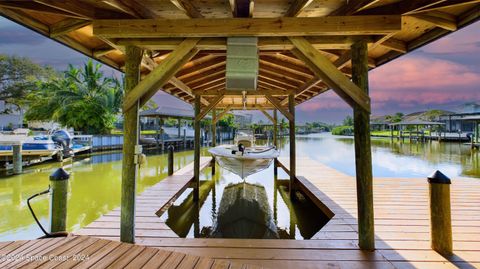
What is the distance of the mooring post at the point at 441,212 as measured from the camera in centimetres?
240

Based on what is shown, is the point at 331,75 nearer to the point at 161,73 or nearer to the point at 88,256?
the point at 161,73

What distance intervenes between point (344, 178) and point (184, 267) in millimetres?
5384

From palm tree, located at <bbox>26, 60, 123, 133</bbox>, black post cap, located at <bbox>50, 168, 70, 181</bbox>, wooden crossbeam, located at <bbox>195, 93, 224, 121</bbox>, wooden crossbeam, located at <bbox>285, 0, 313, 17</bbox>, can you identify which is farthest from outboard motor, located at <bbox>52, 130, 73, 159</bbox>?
wooden crossbeam, located at <bbox>285, 0, 313, 17</bbox>

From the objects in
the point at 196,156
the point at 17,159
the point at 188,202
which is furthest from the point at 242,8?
the point at 17,159

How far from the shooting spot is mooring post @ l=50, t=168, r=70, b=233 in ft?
8.39

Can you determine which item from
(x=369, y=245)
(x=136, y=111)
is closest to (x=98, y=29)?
(x=136, y=111)

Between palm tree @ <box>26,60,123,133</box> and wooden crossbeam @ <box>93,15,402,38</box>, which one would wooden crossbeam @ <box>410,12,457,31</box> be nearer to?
wooden crossbeam @ <box>93,15,402,38</box>

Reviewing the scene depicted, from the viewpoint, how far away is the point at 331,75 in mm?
2363

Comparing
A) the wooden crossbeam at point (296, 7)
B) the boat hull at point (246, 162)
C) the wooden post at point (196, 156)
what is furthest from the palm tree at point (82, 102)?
the wooden crossbeam at point (296, 7)

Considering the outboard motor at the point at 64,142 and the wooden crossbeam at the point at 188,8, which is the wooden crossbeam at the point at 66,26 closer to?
the wooden crossbeam at the point at 188,8

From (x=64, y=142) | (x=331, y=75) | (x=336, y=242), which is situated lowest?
(x=336, y=242)

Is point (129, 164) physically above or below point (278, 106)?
below

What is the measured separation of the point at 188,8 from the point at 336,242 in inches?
120

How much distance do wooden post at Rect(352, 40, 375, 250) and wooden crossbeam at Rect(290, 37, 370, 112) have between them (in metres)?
0.11
